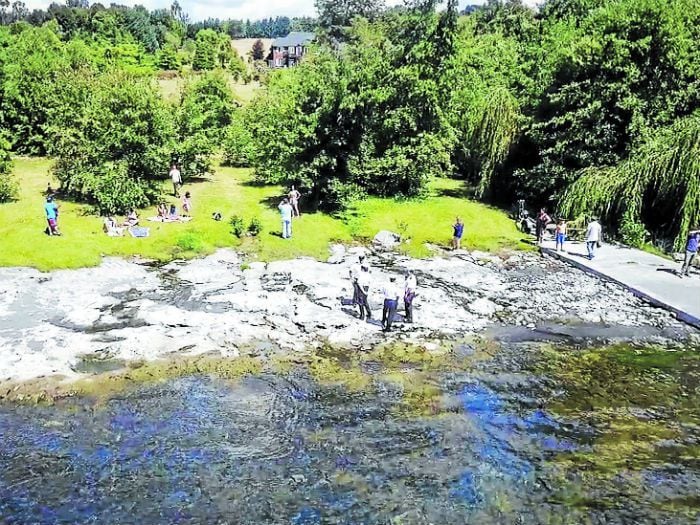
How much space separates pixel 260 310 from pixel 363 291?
10.4ft

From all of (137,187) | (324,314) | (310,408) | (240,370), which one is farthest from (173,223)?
(310,408)

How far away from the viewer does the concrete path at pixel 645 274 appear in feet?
64.0

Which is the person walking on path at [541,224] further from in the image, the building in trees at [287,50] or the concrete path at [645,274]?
the building in trees at [287,50]

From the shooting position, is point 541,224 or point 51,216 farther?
point 541,224

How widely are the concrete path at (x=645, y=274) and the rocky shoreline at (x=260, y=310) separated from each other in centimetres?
45

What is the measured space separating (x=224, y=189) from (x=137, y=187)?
6.70 metres

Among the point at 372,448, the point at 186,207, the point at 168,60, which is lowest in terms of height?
the point at 372,448

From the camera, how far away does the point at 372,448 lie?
12.4 meters

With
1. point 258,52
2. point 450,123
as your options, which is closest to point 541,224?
point 450,123

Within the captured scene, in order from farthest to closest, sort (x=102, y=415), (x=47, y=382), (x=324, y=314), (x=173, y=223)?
(x=173, y=223), (x=324, y=314), (x=47, y=382), (x=102, y=415)

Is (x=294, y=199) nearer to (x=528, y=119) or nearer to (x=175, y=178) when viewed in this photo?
(x=175, y=178)

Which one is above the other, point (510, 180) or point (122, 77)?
point (122, 77)

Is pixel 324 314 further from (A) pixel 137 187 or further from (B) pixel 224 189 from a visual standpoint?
(B) pixel 224 189

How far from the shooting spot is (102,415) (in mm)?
13328
